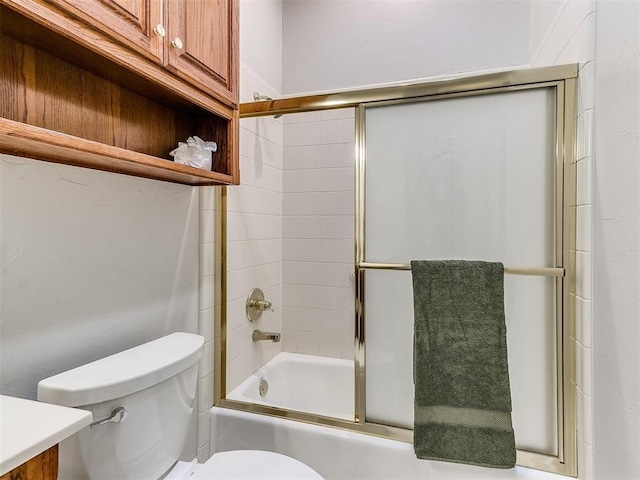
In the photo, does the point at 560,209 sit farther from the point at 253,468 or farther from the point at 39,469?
the point at 39,469

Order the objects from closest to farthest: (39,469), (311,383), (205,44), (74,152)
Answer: (39,469) < (74,152) < (205,44) < (311,383)

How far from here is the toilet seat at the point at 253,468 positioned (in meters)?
0.98

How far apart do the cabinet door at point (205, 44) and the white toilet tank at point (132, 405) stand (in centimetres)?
76

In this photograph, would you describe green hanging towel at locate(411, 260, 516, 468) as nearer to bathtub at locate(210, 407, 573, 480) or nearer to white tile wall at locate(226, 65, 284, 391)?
bathtub at locate(210, 407, 573, 480)

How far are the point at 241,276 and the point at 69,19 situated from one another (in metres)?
1.23

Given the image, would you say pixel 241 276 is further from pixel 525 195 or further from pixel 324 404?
pixel 525 195

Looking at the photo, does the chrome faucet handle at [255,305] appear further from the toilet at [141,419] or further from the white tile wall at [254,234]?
the toilet at [141,419]

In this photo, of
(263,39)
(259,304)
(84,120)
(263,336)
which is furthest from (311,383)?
(263,39)

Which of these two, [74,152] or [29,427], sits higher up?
[74,152]

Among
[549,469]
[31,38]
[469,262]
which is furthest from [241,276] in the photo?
[549,469]

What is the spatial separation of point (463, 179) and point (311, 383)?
1454 millimetres

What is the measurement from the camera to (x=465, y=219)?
1.21 meters

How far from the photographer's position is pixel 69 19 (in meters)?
0.65

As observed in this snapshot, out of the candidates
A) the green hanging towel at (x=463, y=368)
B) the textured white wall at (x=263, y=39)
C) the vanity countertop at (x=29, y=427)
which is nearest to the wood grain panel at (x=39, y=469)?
the vanity countertop at (x=29, y=427)
